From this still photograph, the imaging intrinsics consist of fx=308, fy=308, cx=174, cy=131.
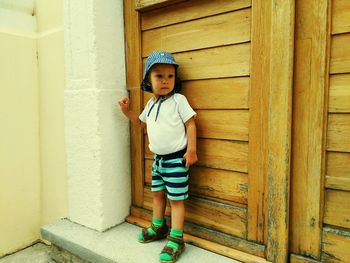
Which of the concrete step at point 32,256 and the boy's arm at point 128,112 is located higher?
the boy's arm at point 128,112

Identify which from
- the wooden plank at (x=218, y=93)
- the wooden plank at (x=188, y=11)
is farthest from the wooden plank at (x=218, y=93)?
the wooden plank at (x=188, y=11)

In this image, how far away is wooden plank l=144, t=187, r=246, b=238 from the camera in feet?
5.91

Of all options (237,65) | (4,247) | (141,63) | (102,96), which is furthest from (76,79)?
(4,247)

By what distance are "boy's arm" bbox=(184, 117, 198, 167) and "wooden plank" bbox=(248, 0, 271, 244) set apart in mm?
316

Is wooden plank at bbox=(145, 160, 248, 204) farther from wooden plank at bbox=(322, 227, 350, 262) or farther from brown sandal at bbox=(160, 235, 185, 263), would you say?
wooden plank at bbox=(322, 227, 350, 262)

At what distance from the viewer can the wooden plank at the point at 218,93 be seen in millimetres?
1737

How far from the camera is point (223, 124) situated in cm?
183

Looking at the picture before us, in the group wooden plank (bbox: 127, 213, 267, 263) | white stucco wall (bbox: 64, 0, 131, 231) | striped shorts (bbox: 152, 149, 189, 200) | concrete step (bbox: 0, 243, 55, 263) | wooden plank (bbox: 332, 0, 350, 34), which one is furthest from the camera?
concrete step (bbox: 0, 243, 55, 263)

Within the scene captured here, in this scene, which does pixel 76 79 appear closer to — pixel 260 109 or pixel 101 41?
pixel 101 41

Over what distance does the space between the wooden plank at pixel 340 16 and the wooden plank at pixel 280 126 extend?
19cm

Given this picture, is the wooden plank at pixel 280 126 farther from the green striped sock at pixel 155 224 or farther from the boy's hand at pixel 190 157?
the green striped sock at pixel 155 224

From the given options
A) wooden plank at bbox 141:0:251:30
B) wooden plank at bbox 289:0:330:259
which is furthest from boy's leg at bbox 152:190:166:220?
wooden plank at bbox 141:0:251:30

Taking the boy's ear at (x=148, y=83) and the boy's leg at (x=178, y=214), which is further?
the boy's ear at (x=148, y=83)

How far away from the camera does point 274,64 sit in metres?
1.57
